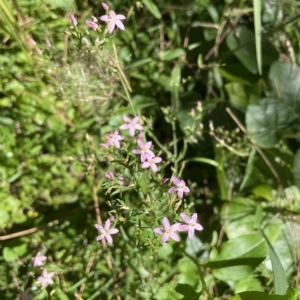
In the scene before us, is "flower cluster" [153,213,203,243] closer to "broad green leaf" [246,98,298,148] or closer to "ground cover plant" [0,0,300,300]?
"ground cover plant" [0,0,300,300]

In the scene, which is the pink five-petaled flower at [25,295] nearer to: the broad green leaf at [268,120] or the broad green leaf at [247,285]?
the broad green leaf at [247,285]

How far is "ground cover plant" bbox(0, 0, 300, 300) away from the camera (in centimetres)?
119

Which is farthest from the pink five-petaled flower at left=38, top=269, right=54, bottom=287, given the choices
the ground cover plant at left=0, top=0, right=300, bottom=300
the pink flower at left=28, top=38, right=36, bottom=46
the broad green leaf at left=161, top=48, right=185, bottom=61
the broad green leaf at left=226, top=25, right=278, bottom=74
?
the broad green leaf at left=226, top=25, right=278, bottom=74

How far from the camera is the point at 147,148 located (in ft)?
3.36

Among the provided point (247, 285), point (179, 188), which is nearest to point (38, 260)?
point (179, 188)

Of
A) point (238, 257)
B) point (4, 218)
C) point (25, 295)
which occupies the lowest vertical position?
point (238, 257)

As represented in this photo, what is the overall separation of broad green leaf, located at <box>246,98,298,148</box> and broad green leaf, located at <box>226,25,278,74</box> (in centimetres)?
14

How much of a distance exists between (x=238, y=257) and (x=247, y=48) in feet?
2.20

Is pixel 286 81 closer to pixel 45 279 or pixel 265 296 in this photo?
pixel 265 296

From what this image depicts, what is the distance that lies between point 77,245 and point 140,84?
549 mm

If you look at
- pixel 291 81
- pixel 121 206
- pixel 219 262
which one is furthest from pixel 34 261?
pixel 291 81

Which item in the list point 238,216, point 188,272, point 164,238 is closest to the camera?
point 164,238

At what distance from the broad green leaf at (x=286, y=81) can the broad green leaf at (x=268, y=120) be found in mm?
86

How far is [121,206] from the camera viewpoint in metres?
0.96
